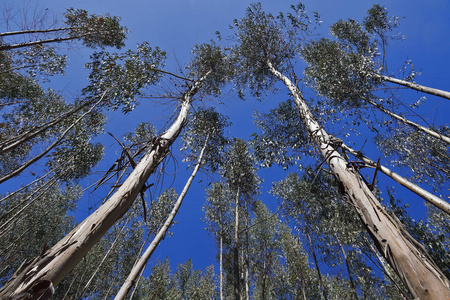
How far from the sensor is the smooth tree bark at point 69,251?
2.85ft

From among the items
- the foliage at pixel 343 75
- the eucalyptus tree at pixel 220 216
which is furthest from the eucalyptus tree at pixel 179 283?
the foliage at pixel 343 75

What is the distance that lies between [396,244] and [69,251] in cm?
196

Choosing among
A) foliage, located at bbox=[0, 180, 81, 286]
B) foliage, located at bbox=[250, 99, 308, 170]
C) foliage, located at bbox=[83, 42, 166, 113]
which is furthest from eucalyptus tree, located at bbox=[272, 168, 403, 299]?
foliage, located at bbox=[0, 180, 81, 286]

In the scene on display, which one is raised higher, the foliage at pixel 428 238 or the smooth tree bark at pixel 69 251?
the foliage at pixel 428 238

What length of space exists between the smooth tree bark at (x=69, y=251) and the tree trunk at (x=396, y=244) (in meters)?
1.84

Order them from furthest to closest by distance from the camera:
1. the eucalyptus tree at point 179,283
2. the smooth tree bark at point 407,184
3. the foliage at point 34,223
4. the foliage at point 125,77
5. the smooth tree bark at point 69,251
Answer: the eucalyptus tree at point 179,283
the foliage at point 34,223
the foliage at point 125,77
the smooth tree bark at point 407,184
the smooth tree bark at point 69,251

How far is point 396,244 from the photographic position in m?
1.34

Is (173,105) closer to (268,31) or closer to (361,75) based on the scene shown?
(268,31)

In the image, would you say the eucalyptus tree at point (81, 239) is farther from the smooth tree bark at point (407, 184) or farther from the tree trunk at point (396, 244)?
the smooth tree bark at point (407, 184)

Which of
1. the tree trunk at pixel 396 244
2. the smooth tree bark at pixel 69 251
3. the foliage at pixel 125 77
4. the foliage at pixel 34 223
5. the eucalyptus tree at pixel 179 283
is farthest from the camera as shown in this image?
the eucalyptus tree at pixel 179 283

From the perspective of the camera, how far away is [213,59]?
771 centimetres

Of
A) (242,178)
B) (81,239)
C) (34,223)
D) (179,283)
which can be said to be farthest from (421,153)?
(179,283)

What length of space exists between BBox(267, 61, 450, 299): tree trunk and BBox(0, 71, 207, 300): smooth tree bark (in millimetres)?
1845

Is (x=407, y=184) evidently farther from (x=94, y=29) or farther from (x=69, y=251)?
(x=94, y=29)
